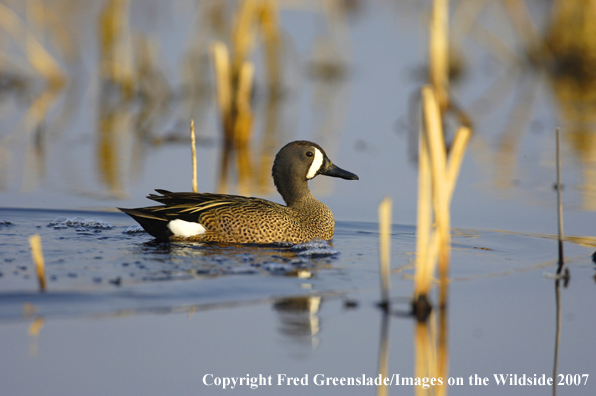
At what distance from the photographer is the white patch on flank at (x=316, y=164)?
7090mm

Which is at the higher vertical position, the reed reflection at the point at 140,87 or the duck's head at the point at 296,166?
the reed reflection at the point at 140,87

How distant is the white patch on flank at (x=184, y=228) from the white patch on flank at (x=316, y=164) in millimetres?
1131

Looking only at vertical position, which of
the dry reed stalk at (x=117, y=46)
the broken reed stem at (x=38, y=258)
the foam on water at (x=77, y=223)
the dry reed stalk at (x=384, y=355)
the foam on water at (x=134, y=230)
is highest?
the dry reed stalk at (x=117, y=46)

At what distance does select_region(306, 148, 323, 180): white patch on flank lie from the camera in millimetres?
7090

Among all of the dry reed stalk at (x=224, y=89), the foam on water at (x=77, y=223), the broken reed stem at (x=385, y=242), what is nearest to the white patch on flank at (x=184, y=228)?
the foam on water at (x=77, y=223)

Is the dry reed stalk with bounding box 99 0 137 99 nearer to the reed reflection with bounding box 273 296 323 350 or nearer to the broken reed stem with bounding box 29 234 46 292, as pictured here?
the broken reed stem with bounding box 29 234 46 292

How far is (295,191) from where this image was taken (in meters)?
7.09

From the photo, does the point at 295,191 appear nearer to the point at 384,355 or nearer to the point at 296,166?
the point at 296,166

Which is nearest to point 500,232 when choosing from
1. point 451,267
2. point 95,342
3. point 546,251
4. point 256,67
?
point 546,251

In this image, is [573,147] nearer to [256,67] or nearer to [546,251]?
[546,251]

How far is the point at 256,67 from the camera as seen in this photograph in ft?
51.7

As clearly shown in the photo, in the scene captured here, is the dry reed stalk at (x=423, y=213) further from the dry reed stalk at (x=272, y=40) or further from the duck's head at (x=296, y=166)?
the dry reed stalk at (x=272, y=40)

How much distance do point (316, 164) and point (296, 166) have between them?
0.59 feet

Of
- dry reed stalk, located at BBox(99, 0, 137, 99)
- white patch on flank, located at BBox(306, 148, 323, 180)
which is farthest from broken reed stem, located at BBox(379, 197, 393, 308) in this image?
dry reed stalk, located at BBox(99, 0, 137, 99)
